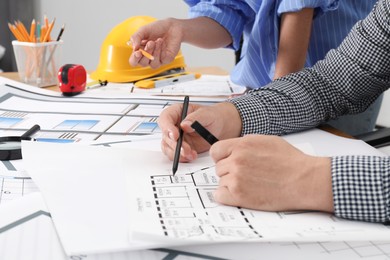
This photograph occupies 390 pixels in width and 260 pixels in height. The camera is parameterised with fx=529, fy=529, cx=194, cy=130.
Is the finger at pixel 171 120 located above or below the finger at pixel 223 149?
below

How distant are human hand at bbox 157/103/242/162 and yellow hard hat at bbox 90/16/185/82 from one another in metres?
0.50

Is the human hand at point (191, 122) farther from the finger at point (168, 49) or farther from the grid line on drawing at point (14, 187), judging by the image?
the finger at point (168, 49)

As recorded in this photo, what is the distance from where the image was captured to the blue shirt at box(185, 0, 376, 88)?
104 cm

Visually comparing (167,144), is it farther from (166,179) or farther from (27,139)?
(27,139)

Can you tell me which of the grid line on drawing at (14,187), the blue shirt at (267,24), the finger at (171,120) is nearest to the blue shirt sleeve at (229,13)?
the blue shirt at (267,24)

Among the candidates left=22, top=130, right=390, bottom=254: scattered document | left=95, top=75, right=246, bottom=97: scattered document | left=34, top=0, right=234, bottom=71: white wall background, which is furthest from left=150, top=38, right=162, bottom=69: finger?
left=34, top=0, right=234, bottom=71: white wall background

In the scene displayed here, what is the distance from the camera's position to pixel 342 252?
1.59ft

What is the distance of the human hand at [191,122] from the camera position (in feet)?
2.34

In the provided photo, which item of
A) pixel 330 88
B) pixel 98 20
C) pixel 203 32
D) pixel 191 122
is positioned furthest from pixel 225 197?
pixel 98 20

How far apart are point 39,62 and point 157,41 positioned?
34 centimetres

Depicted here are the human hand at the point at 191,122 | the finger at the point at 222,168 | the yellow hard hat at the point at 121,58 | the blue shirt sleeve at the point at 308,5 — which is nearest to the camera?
the finger at the point at 222,168

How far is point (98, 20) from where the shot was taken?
279cm

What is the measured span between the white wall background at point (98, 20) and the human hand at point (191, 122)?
6.02ft

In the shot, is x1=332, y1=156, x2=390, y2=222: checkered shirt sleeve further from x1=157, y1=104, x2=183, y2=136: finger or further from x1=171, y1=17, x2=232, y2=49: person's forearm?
x1=171, y1=17, x2=232, y2=49: person's forearm
